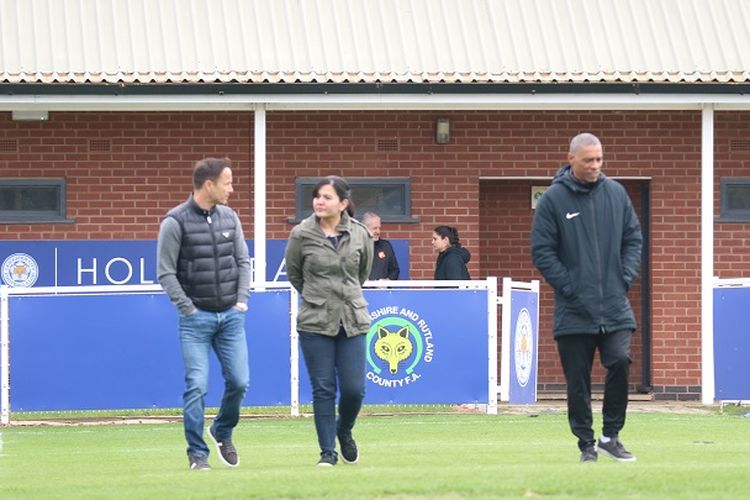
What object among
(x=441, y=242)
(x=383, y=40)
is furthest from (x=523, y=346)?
(x=383, y=40)

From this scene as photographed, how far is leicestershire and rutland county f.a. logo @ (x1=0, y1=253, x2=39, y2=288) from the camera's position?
17.4 metres

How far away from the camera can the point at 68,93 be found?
639 inches

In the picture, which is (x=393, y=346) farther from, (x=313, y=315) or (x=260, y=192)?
(x=313, y=315)

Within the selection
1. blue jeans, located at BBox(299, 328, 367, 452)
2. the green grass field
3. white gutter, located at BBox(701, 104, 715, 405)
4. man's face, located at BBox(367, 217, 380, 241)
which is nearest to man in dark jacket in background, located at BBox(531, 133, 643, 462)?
the green grass field

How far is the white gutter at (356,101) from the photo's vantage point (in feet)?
53.6

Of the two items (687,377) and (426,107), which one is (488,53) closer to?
(426,107)

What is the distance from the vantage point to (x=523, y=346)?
16.2m

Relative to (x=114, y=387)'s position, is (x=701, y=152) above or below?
above

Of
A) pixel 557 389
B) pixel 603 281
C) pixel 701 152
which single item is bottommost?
pixel 557 389

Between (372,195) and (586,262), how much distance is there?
8.22m

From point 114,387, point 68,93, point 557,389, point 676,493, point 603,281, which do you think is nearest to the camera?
point 676,493

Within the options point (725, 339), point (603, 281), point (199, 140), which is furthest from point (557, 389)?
point (603, 281)

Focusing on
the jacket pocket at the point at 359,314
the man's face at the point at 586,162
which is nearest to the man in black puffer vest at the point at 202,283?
the jacket pocket at the point at 359,314

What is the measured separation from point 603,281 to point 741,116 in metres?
8.85
